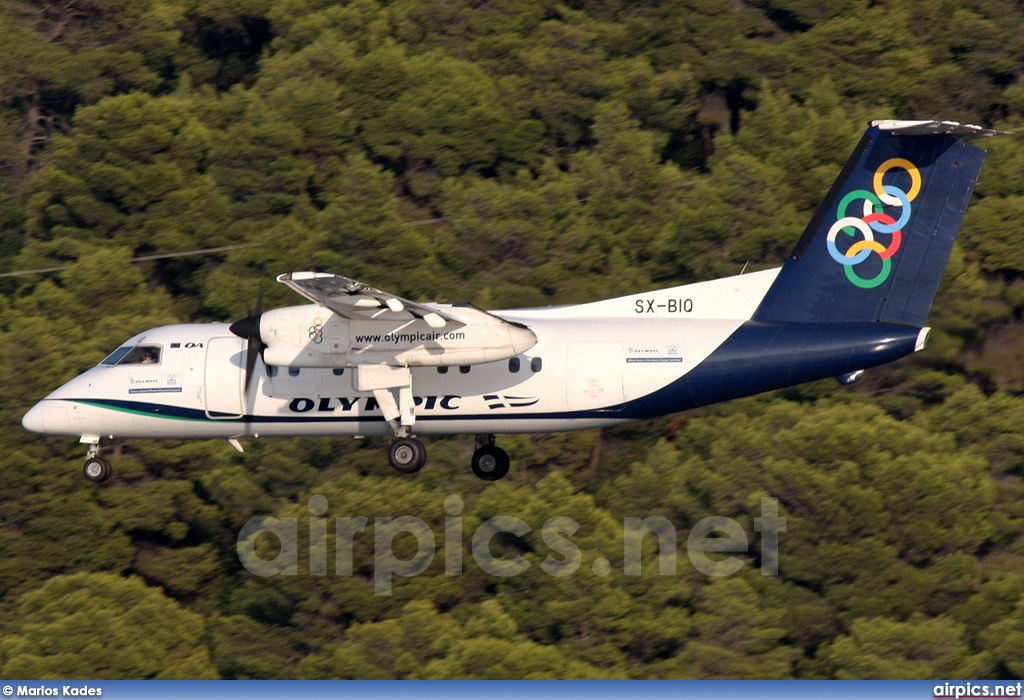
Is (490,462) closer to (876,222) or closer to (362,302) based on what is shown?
(362,302)

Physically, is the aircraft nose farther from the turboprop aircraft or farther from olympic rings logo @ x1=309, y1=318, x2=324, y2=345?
olympic rings logo @ x1=309, y1=318, x2=324, y2=345

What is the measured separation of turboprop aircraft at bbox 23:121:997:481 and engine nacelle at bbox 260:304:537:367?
0.06 ft

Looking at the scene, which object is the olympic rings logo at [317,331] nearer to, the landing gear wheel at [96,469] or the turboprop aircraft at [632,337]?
the turboprop aircraft at [632,337]

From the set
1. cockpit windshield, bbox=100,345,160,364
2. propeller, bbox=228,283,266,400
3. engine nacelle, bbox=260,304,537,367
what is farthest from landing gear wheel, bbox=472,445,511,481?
cockpit windshield, bbox=100,345,160,364

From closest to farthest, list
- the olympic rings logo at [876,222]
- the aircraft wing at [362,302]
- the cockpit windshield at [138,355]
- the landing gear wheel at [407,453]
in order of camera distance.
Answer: the aircraft wing at [362,302] < the olympic rings logo at [876,222] < the landing gear wheel at [407,453] < the cockpit windshield at [138,355]

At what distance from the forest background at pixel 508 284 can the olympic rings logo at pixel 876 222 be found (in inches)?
656

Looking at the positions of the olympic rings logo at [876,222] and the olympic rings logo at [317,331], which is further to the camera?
the olympic rings logo at [317,331]

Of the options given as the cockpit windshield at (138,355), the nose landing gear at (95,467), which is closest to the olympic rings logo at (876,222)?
the cockpit windshield at (138,355)

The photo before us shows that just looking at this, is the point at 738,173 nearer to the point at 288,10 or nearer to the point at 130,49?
the point at 288,10

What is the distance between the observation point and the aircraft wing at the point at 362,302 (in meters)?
19.3

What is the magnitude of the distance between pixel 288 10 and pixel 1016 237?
30164 millimetres

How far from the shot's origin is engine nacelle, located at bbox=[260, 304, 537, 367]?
796 inches

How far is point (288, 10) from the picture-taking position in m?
60.1

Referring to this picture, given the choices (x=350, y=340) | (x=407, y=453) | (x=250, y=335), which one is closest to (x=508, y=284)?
(x=407, y=453)
